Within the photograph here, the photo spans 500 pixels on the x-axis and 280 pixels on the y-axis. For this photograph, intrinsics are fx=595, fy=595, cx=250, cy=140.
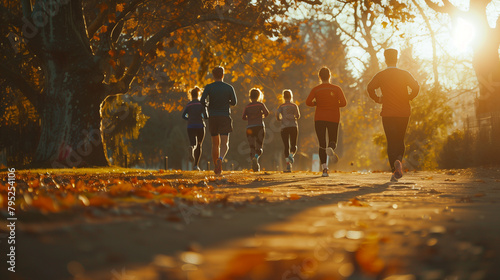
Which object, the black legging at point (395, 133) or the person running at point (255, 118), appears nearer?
the black legging at point (395, 133)

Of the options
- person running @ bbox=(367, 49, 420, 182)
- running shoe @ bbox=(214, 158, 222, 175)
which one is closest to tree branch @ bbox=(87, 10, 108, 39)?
running shoe @ bbox=(214, 158, 222, 175)

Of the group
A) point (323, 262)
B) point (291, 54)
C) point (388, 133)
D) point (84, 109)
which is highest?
point (291, 54)

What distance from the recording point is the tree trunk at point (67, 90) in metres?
16.6

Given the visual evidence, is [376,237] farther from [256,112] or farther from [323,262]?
[256,112]

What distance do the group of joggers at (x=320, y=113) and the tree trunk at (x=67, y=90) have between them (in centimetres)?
314

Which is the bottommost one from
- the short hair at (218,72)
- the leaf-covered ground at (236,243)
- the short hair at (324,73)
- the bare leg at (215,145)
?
the leaf-covered ground at (236,243)

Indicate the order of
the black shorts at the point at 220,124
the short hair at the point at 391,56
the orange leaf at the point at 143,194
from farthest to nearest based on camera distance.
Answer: the black shorts at the point at 220,124
the short hair at the point at 391,56
the orange leaf at the point at 143,194

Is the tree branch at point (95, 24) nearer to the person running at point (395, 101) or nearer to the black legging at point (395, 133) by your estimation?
the person running at point (395, 101)

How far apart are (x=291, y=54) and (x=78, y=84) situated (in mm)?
7606

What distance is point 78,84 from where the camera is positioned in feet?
56.4

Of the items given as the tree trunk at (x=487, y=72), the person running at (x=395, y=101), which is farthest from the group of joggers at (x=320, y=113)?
the tree trunk at (x=487, y=72)

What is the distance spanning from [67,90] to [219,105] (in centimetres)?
604

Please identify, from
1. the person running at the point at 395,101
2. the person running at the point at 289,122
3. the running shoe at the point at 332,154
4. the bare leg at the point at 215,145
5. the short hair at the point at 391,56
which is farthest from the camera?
the person running at the point at 289,122

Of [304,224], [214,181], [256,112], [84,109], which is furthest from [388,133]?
[84,109]
